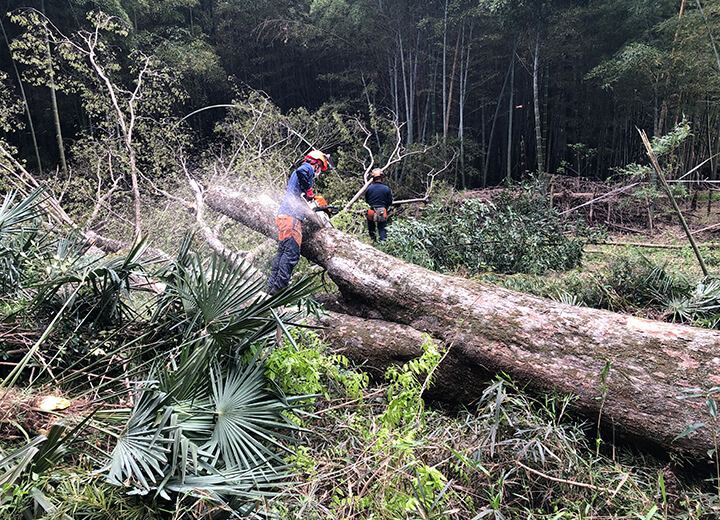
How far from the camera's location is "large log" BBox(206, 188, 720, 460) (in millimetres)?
2020

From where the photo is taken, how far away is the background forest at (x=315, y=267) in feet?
5.82

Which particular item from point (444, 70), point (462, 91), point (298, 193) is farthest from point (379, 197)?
point (462, 91)

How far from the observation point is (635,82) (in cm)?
980

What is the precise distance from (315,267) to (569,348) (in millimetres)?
3732

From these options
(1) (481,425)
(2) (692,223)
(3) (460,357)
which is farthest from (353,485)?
(2) (692,223)

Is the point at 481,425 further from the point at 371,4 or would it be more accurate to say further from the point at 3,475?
the point at 371,4

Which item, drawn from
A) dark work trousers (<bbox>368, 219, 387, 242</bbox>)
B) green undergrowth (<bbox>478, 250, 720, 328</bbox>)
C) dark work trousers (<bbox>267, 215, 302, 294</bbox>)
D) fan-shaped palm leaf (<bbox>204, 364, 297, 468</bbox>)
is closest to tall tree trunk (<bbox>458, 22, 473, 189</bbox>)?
dark work trousers (<bbox>368, 219, 387, 242</bbox>)

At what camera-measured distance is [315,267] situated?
5.55 m

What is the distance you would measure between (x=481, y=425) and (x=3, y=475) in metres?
2.01

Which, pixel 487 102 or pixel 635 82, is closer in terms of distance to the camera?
pixel 635 82

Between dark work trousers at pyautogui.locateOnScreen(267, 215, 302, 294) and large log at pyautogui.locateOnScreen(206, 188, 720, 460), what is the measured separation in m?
0.90

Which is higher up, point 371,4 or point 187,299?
point 371,4

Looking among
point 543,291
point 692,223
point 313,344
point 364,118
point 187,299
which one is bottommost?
point 692,223

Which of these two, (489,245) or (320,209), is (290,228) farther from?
(489,245)
